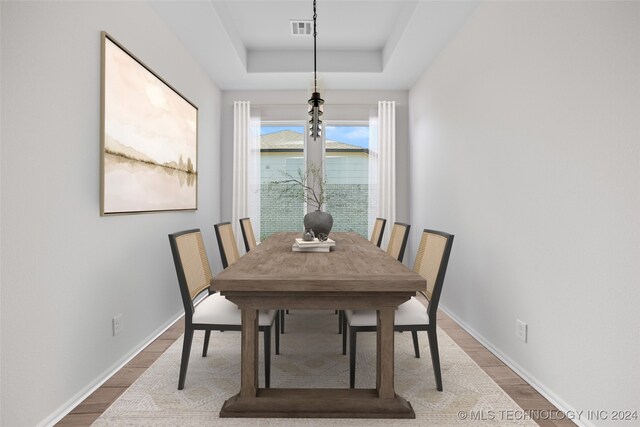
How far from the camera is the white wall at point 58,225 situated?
1473 millimetres

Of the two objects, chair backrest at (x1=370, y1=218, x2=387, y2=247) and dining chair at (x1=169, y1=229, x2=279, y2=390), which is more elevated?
chair backrest at (x1=370, y1=218, x2=387, y2=247)

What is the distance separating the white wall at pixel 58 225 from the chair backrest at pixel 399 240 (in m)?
1.99

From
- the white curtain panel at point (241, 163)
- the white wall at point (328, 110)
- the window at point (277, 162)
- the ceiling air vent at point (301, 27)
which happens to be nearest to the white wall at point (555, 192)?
the ceiling air vent at point (301, 27)

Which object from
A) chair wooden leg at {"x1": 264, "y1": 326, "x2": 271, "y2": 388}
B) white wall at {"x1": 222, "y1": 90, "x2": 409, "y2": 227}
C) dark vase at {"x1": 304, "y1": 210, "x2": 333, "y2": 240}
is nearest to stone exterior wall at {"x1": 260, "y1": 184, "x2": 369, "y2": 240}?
white wall at {"x1": 222, "y1": 90, "x2": 409, "y2": 227}

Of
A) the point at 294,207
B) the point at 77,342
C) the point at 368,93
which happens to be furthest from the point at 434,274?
the point at 368,93

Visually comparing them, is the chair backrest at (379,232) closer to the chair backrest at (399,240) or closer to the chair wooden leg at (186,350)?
the chair backrest at (399,240)

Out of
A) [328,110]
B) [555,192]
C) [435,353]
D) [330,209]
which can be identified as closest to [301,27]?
[328,110]

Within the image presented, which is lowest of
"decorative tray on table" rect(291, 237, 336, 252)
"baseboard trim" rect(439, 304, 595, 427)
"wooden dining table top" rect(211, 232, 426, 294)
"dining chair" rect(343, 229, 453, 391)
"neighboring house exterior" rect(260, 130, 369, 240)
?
"baseboard trim" rect(439, 304, 595, 427)

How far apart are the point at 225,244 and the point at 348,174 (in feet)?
8.66

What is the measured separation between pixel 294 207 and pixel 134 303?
2.73 metres

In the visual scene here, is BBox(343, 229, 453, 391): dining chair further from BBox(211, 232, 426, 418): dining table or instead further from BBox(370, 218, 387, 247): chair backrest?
BBox(370, 218, 387, 247): chair backrest

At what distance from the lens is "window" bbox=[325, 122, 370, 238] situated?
4.85m

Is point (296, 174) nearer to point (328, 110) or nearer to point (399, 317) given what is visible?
point (328, 110)

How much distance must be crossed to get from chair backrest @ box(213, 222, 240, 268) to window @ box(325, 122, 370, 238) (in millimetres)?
2242
